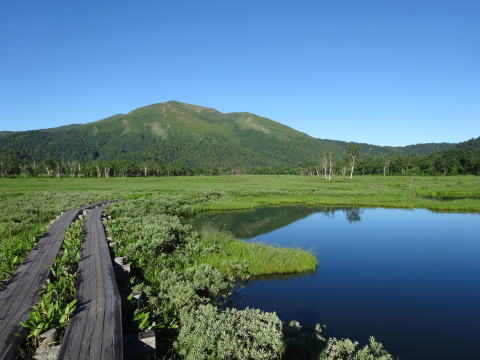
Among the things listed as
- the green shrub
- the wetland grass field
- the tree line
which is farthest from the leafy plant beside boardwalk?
the tree line

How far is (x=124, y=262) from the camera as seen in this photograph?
14.1 m

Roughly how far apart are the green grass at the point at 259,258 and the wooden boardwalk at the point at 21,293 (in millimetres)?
8066

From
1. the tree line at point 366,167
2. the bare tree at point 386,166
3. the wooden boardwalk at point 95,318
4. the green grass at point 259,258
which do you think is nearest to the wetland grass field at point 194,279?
the green grass at point 259,258

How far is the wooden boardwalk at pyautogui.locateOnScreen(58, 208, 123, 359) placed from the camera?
6.19 m

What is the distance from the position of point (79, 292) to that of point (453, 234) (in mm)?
33216

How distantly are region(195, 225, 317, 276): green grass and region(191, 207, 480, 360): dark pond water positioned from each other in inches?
31.7

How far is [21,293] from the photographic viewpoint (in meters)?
9.28

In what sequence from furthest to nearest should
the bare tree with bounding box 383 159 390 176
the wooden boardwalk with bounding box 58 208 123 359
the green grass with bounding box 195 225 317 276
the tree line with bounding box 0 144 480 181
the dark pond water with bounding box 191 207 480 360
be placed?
1. the bare tree with bounding box 383 159 390 176
2. the tree line with bounding box 0 144 480 181
3. the green grass with bounding box 195 225 317 276
4. the dark pond water with bounding box 191 207 480 360
5. the wooden boardwalk with bounding box 58 208 123 359

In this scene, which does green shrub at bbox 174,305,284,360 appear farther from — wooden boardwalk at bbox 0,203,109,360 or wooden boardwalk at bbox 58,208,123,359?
wooden boardwalk at bbox 0,203,109,360

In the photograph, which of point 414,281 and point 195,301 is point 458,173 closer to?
point 414,281

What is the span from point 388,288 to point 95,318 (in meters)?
14.7

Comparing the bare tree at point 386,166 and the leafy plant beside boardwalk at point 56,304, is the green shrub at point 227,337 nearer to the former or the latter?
the leafy plant beside boardwalk at point 56,304

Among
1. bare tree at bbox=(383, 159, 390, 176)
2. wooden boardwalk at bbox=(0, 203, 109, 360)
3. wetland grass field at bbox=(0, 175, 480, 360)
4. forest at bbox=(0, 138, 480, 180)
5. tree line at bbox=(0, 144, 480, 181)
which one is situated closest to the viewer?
wooden boardwalk at bbox=(0, 203, 109, 360)

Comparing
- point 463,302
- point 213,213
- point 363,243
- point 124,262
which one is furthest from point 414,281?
point 213,213
